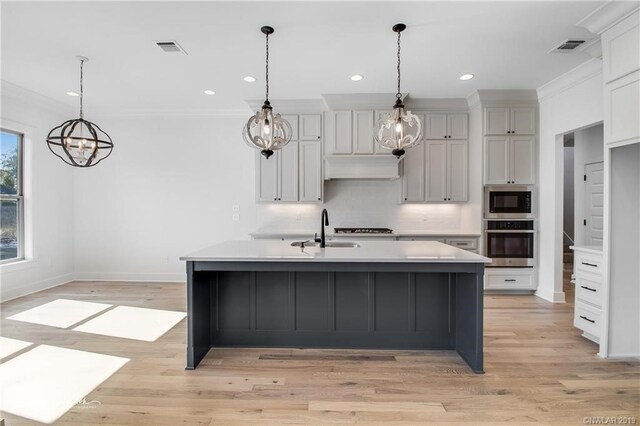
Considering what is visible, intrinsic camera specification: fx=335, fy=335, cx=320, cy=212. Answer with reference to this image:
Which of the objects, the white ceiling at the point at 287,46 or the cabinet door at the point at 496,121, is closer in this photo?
the white ceiling at the point at 287,46

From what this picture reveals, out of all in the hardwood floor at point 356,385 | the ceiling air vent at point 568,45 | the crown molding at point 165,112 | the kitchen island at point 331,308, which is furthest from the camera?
the crown molding at point 165,112

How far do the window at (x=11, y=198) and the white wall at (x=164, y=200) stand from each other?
87 cm

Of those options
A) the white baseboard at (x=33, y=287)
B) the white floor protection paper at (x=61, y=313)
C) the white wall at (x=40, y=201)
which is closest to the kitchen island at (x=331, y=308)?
the white floor protection paper at (x=61, y=313)

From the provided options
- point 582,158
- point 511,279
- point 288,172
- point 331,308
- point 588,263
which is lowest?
point 511,279

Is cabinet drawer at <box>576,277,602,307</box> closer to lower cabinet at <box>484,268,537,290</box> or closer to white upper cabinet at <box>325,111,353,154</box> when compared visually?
lower cabinet at <box>484,268,537,290</box>

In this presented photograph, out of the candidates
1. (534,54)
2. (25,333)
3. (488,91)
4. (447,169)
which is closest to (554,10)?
(534,54)

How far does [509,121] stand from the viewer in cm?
477

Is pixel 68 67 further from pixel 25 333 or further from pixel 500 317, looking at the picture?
pixel 500 317

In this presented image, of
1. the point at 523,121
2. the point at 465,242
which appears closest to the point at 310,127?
the point at 465,242

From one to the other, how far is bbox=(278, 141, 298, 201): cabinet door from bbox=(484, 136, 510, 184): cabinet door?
2772mm

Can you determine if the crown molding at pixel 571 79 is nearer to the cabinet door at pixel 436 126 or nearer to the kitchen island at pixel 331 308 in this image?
the cabinet door at pixel 436 126

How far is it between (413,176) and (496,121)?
4.47 ft

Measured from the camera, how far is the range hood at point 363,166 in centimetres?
499

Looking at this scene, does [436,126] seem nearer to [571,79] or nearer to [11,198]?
[571,79]
